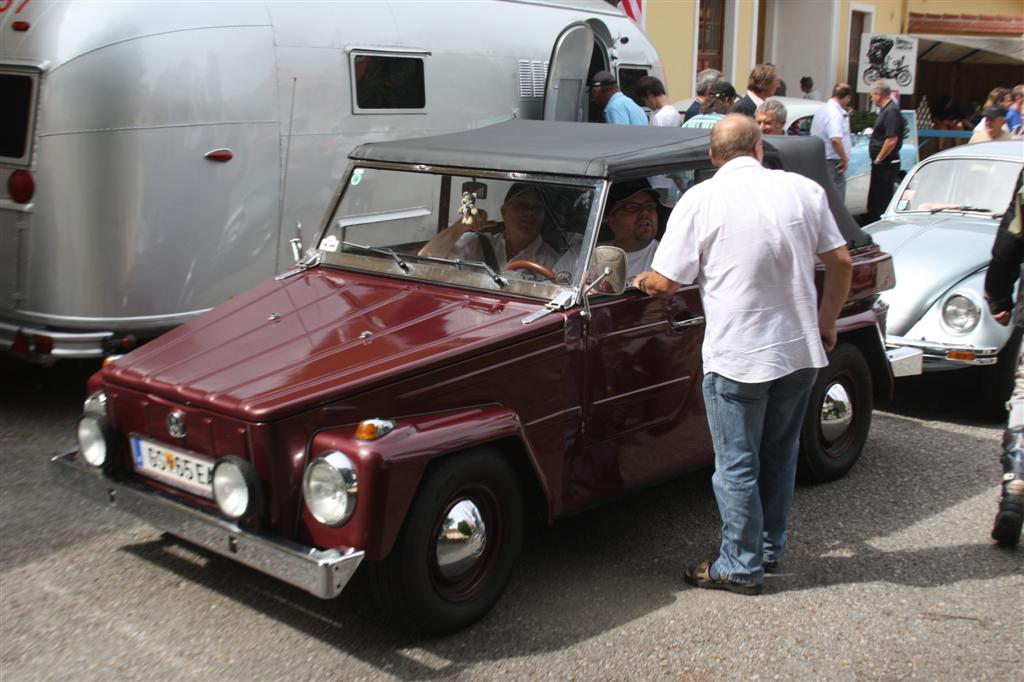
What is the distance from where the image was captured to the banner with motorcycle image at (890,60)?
19797 mm

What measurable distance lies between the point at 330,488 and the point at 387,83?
192 inches

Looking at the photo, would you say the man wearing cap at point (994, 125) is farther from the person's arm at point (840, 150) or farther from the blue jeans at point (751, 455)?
the blue jeans at point (751, 455)

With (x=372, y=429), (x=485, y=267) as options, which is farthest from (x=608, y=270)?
(x=372, y=429)

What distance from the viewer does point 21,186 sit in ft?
21.1

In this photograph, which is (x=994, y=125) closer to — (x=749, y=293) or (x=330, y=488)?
(x=749, y=293)

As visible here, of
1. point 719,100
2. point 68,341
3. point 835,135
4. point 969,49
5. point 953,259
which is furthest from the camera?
point 969,49

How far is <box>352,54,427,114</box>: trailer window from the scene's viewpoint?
305 inches

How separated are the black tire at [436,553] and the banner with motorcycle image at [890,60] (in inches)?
694

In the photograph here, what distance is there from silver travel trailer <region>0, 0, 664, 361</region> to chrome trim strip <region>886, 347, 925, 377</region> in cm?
320

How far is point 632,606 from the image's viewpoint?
4289mm

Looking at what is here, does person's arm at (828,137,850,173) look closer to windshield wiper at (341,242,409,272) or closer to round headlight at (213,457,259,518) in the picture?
windshield wiper at (341,242,409,272)

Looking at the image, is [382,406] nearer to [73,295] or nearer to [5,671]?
[5,671]

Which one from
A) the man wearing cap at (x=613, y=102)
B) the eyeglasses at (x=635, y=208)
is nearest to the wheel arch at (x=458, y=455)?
the eyeglasses at (x=635, y=208)

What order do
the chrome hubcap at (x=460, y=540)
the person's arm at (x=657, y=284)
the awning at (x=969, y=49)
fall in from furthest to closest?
the awning at (x=969, y=49)
the person's arm at (x=657, y=284)
the chrome hubcap at (x=460, y=540)
